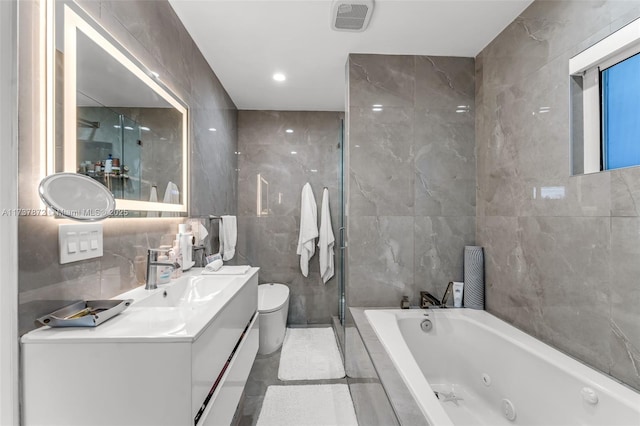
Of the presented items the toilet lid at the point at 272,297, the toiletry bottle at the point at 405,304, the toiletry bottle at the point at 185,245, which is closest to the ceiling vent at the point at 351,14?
the toiletry bottle at the point at 185,245

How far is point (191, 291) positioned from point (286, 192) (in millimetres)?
1825

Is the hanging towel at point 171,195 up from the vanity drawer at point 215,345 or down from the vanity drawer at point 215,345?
up

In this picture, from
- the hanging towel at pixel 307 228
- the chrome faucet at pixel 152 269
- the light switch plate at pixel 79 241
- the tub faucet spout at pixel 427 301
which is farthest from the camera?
the hanging towel at pixel 307 228

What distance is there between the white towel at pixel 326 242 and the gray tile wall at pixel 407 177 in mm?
985

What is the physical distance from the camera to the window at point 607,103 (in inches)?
46.5

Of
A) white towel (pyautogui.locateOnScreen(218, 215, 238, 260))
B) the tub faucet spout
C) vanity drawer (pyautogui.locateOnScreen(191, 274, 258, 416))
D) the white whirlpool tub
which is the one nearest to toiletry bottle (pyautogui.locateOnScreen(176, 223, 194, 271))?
vanity drawer (pyautogui.locateOnScreen(191, 274, 258, 416))

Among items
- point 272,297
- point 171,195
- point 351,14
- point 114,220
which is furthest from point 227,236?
point 351,14

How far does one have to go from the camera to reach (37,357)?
31.1 inches

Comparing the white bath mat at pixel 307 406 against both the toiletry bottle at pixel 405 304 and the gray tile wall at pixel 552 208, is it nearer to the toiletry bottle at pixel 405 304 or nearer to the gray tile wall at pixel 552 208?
the toiletry bottle at pixel 405 304

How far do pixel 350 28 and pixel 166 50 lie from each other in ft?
3.49

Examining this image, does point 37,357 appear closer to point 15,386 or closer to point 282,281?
point 15,386

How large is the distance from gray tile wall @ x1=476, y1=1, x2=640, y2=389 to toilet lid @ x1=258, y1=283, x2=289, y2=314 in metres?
1.66

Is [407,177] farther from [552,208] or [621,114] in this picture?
[621,114]

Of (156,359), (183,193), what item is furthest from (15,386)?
(183,193)
